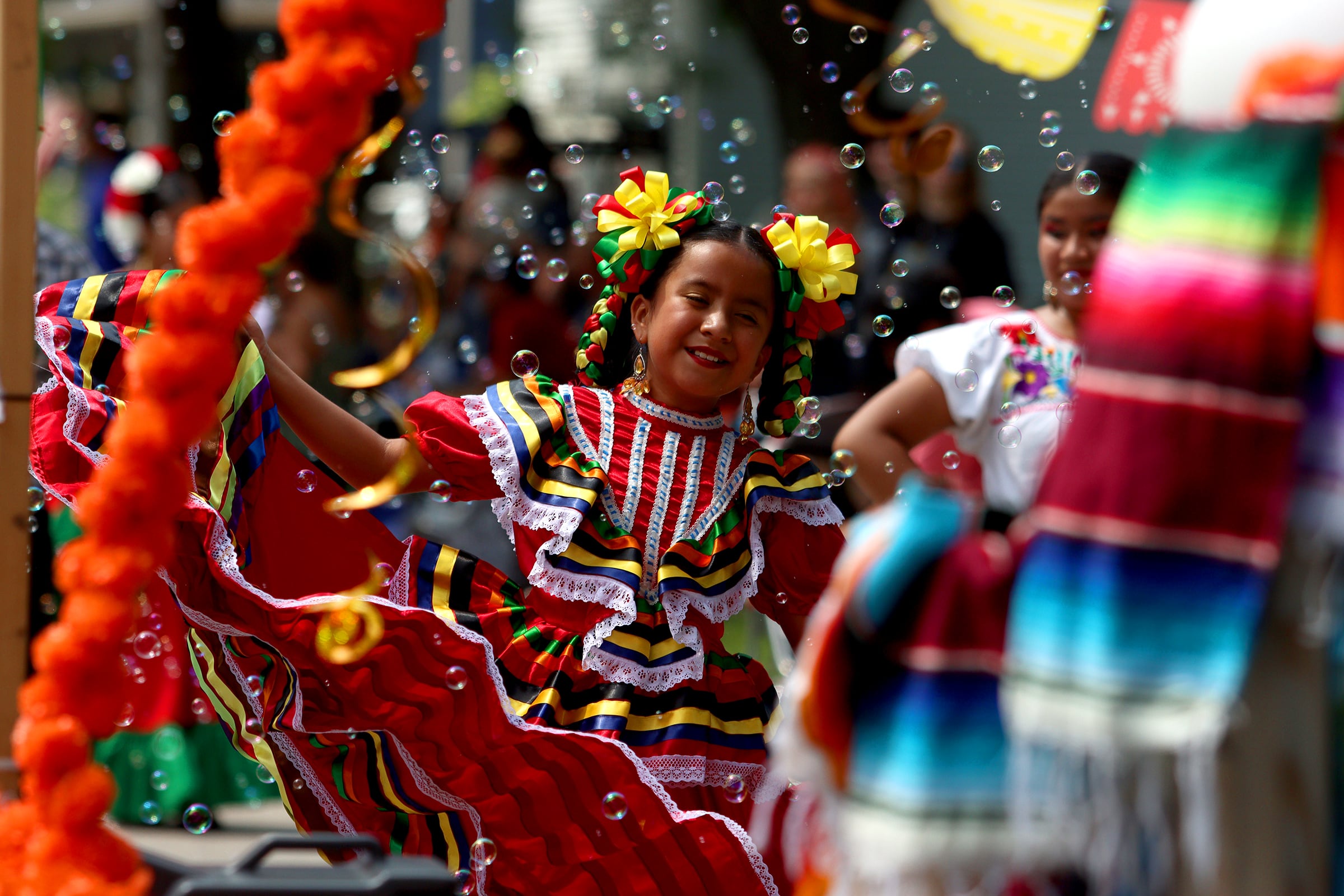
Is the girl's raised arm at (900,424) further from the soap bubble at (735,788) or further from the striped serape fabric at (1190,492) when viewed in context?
the striped serape fabric at (1190,492)

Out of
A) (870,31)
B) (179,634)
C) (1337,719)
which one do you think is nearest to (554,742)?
(1337,719)

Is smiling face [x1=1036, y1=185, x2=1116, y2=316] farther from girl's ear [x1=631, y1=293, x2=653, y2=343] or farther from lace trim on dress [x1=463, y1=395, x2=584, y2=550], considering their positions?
lace trim on dress [x1=463, y1=395, x2=584, y2=550]

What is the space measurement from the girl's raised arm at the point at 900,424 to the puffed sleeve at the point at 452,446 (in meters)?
0.98

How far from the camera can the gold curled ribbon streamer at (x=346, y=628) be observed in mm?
2252

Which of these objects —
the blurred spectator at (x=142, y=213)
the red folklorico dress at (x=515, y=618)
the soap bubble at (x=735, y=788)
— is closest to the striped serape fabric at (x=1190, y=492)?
the red folklorico dress at (x=515, y=618)

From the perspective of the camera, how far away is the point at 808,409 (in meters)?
2.85

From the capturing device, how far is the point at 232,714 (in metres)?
2.37

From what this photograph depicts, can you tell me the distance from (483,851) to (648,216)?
116cm

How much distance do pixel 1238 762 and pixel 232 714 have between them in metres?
1.58

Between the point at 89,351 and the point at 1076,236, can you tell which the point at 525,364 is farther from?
the point at 1076,236

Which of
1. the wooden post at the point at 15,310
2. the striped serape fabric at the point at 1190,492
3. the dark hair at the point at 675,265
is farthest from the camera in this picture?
the dark hair at the point at 675,265

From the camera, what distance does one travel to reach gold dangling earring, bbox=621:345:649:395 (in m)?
2.72

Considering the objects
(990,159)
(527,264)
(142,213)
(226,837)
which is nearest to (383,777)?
(527,264)

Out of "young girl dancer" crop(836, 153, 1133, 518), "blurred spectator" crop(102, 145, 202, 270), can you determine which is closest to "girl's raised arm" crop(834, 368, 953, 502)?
"young girl dancer" crop(836, 153, 1133, 518)
